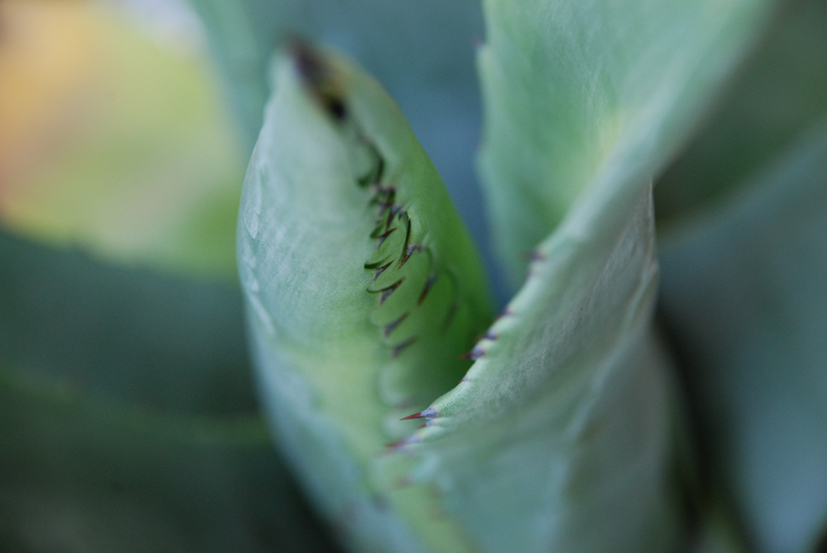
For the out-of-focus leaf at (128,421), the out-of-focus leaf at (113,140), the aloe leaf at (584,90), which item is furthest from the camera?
the out-of-focus leaf at (113,140)

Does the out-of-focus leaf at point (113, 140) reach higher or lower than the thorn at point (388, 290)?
higher

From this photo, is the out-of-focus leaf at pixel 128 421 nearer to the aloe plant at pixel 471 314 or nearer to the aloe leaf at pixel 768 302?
the aloe plant at pixel 471 314

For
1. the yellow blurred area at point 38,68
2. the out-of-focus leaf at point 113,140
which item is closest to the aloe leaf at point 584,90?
the out-of-focus leaf at point 113,140

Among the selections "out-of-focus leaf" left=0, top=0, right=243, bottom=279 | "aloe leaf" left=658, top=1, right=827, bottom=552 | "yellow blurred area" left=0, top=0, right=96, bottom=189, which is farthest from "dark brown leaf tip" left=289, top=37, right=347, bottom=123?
"yellow blurred area" left=0, top=0, right=96, bottom=189

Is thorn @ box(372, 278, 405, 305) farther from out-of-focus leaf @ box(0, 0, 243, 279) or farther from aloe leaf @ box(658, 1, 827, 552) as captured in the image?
out-of-focus leaf @ box(0, 0, 243, 279)

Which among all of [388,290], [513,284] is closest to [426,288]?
[388,290]

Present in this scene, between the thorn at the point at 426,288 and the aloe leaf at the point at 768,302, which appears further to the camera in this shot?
the aloe leaf at the point at 768,302
